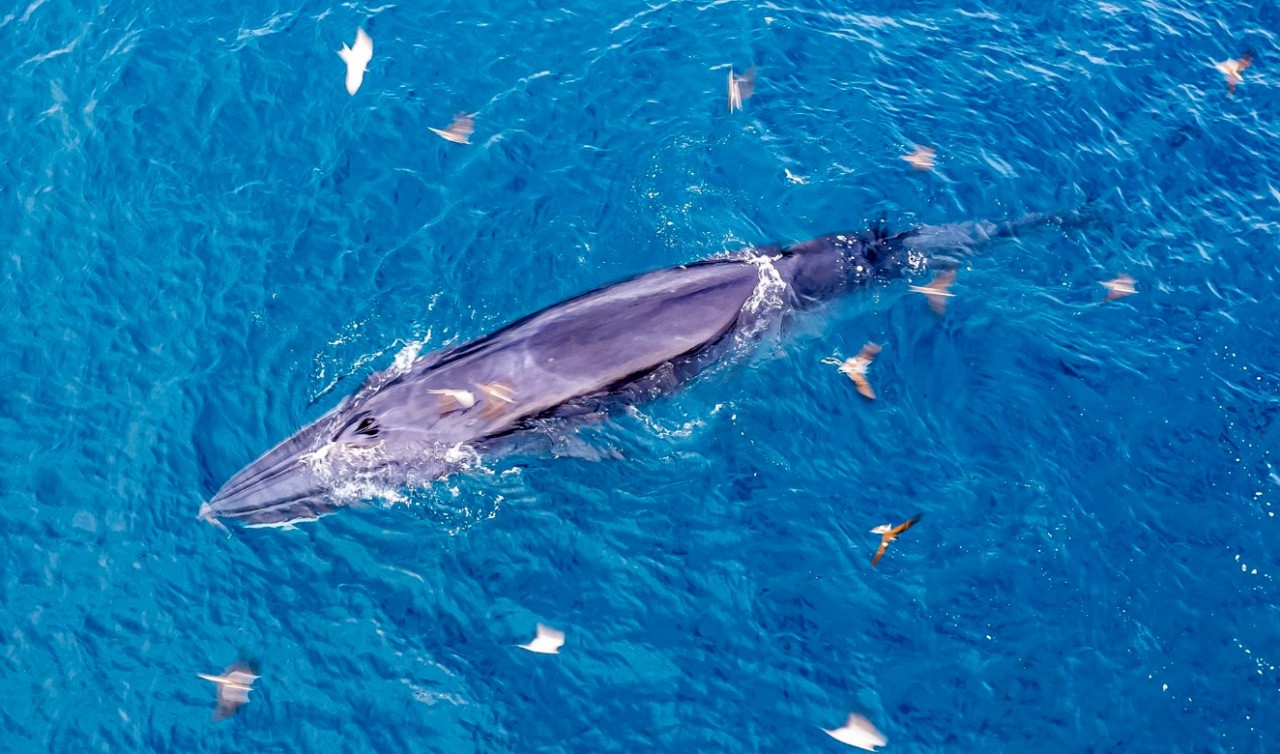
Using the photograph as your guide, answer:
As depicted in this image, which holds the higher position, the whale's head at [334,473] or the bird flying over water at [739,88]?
the bird flying over water at [739,88]

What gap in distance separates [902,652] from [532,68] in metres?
12.0

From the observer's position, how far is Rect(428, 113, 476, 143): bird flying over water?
51.9 feet

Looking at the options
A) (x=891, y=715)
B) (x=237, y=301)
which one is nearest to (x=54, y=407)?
(x=237, y=301)

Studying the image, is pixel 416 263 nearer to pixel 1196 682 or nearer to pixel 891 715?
pixel 891 715

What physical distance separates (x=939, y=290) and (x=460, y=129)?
861cm

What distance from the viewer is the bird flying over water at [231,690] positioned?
11000mm

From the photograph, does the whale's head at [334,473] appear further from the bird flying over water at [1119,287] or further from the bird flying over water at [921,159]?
the bird flying over water at [1119,287]

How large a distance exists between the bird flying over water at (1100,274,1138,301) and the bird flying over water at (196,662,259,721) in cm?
1391

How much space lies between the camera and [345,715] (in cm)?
1101

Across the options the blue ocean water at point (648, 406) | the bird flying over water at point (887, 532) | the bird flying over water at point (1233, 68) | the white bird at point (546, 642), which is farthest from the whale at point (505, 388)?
the bird flying over water at point (1233, 68)

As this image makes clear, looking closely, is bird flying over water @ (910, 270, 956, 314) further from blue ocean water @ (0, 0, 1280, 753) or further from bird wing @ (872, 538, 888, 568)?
bird wing @ (872, 538, 888, 568)

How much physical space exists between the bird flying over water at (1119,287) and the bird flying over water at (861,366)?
420 centimetres

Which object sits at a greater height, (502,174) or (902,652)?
(502,174)

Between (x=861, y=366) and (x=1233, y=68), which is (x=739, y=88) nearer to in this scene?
(x=861, y=366)
